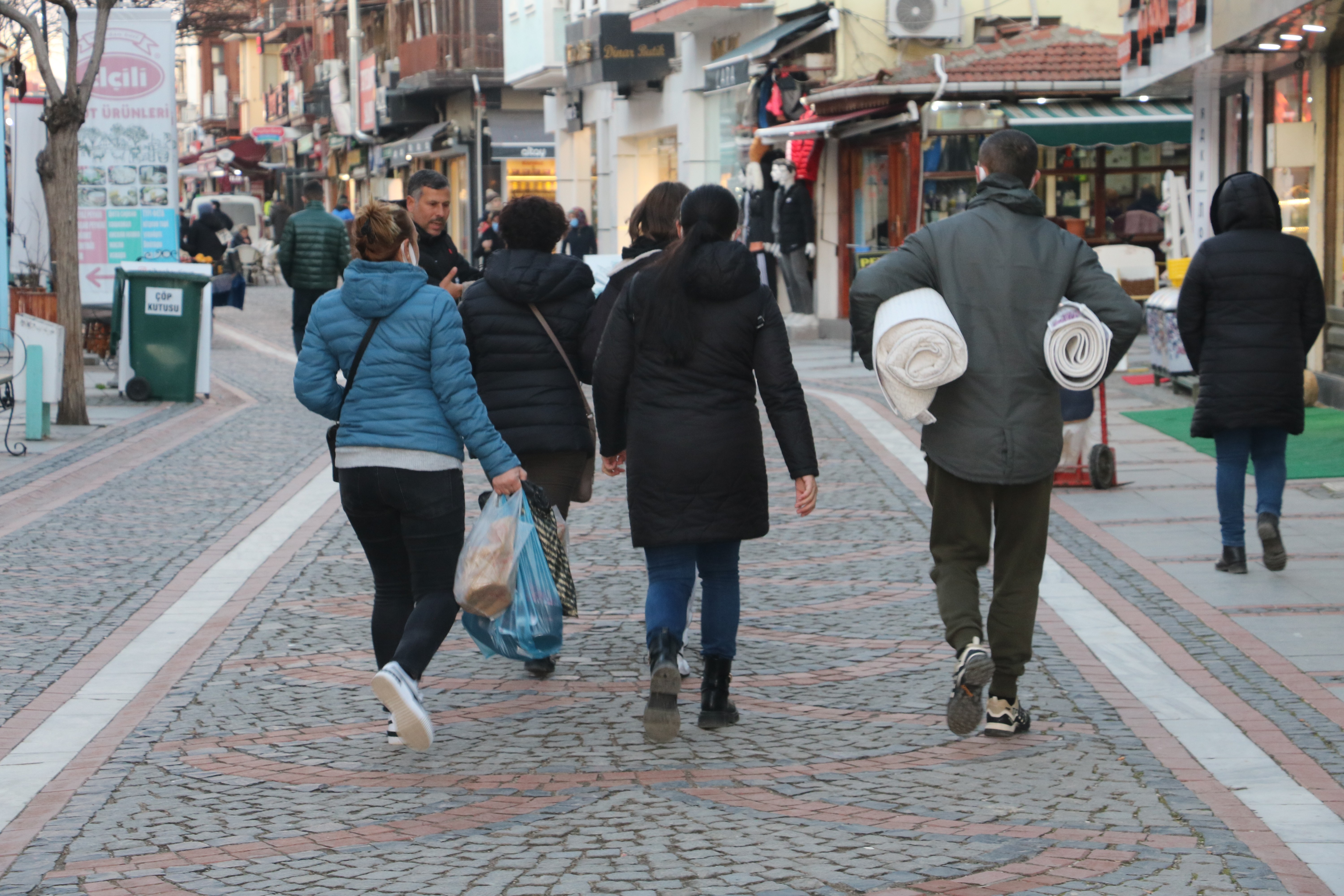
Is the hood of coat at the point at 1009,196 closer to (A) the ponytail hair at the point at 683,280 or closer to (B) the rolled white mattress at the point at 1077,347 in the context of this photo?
(B) the rolled white mattress at the point at 1077,347

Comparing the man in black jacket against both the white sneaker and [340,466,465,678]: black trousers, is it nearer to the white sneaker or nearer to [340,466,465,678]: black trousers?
[340,466,465,678]: black trousers

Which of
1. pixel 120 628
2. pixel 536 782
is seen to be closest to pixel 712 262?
pixel 536 782

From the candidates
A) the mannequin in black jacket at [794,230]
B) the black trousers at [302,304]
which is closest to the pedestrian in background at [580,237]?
the mannequin in black jacket at [794,230]

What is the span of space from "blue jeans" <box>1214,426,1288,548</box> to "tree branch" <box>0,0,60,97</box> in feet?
31.8

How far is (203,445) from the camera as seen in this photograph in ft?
45.3

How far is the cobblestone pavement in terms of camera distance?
14.5 ft

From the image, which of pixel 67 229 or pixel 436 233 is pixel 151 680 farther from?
pixel 67 229

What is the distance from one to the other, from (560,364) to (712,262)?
41.7 inches

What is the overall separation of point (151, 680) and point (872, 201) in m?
20.0

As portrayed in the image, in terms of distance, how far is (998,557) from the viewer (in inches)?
223

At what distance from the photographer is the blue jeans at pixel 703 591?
18.7 ft

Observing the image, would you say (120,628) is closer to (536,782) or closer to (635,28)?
(536,782)

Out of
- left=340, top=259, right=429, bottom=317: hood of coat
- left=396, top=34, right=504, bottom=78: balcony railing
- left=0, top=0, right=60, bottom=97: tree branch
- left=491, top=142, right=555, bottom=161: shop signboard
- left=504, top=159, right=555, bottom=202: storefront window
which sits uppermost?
left=396, top=34, right=504, bottom=78: balcony railing

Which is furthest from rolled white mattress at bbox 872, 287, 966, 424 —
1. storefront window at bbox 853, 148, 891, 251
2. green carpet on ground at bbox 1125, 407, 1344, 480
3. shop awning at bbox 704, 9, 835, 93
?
shop awning at bbox 704, 9, 835, 93
